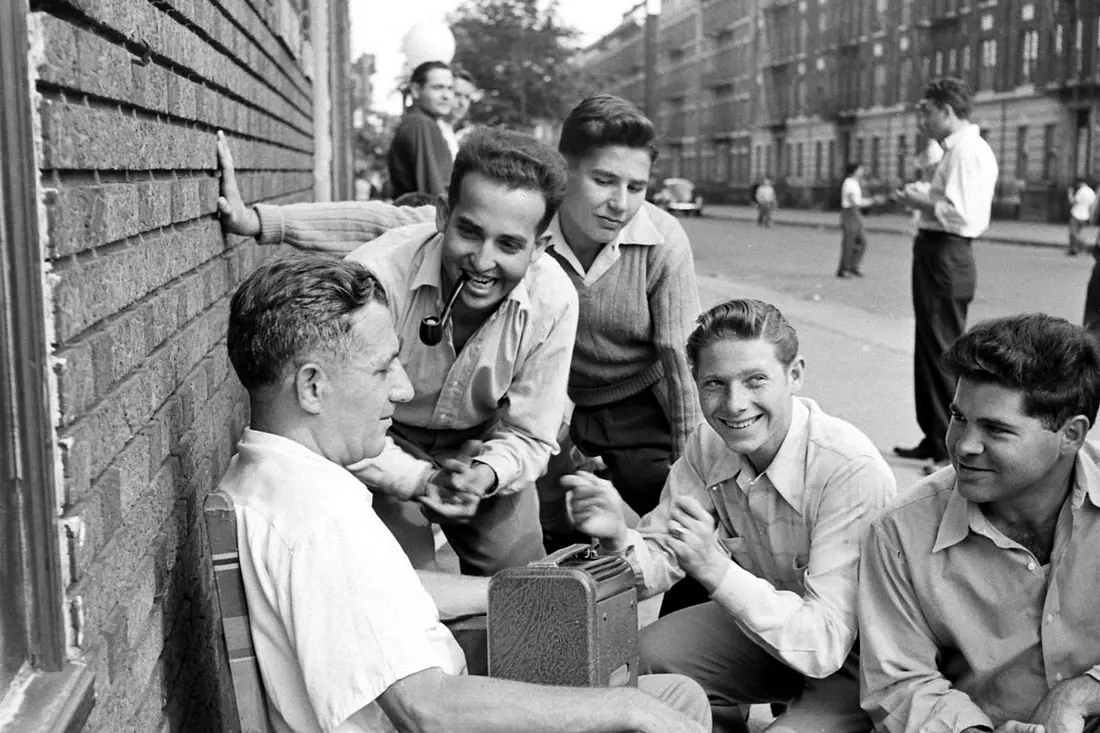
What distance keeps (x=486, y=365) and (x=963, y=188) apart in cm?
498

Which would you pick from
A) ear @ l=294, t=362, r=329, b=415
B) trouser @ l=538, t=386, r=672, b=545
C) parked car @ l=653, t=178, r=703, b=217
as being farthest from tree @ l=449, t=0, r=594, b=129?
ear @ l=294, t=362, r=329, b=415

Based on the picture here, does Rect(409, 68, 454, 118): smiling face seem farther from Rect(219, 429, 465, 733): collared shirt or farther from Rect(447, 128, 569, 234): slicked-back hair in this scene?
Rect(219, 429, 465, 733): collared shirt

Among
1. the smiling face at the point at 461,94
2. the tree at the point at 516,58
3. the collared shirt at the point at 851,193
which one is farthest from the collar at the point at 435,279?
the tree at the point at 516,58

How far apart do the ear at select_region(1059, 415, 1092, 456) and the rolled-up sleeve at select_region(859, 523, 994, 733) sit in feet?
1.48

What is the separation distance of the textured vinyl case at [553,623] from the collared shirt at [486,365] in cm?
126

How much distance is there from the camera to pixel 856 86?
69500 mm

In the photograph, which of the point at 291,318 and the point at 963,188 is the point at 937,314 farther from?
the point at 291,318

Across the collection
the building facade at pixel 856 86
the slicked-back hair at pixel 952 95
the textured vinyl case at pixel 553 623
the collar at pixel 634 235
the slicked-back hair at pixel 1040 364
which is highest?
the building facade at pixel 856 86

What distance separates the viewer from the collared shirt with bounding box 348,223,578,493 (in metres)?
3.89

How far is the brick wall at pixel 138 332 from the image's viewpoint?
6.26 ft

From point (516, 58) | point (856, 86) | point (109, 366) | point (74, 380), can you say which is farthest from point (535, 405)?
point (856, 86)

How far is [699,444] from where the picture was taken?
158 inches

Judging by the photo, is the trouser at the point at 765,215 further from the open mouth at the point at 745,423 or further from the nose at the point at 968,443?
the nose at the point at 968,443

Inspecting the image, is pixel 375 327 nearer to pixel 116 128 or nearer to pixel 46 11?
pixel 116 128
